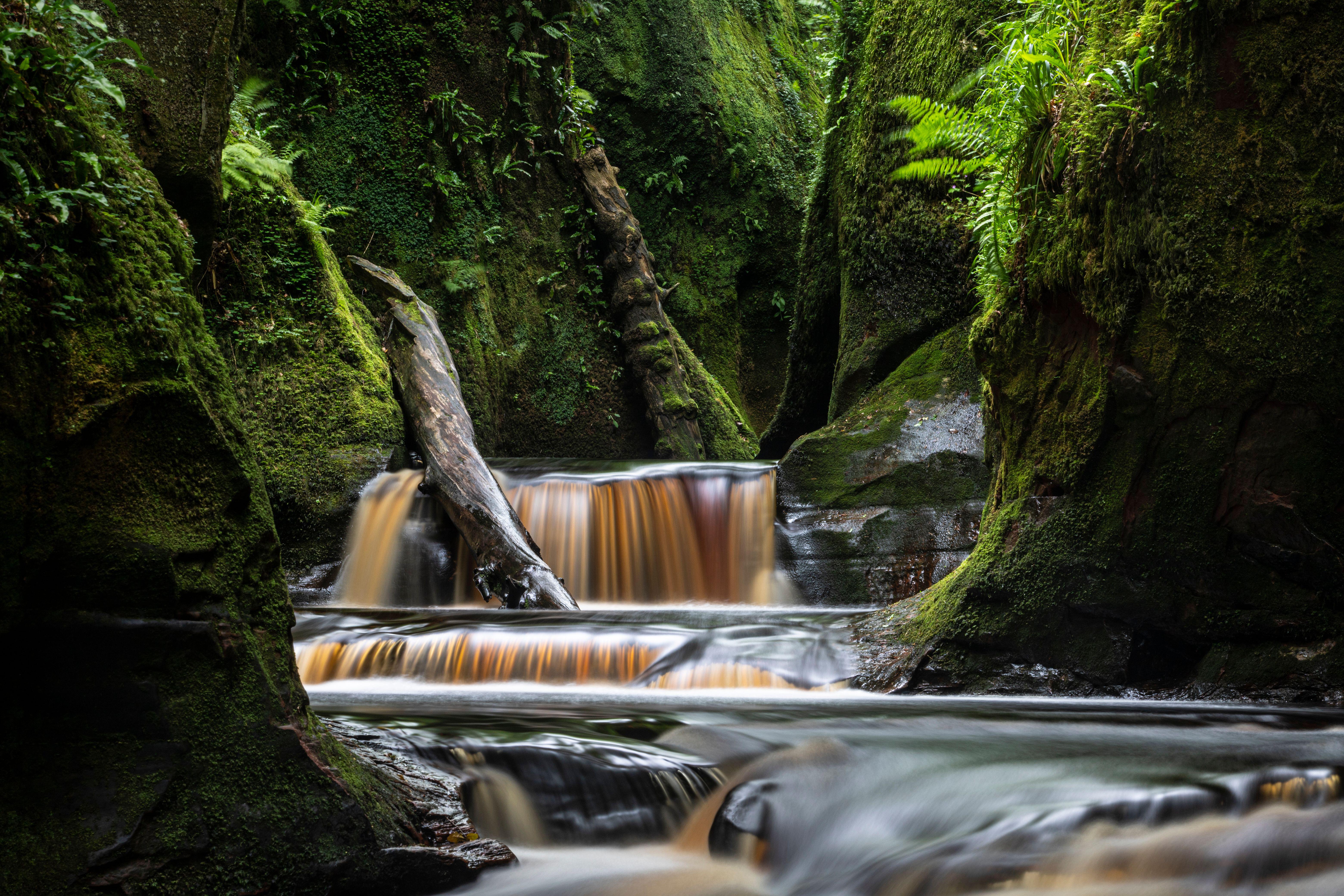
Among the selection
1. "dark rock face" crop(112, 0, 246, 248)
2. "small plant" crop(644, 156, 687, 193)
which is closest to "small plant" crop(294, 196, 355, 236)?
"dark rock face" crop(112, 0, 246, 248)

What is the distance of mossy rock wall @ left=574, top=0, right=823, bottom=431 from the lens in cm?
1555

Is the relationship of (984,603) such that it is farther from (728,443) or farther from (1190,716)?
(728,443)

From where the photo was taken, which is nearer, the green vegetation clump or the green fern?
the green vegetation clump

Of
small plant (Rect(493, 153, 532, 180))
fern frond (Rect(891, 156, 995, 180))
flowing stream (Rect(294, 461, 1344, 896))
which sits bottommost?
flowing stream (Rect(294, 461, 1344, 896))

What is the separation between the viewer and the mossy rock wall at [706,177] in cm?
1555

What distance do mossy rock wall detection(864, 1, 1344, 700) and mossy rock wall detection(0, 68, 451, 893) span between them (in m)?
3.02

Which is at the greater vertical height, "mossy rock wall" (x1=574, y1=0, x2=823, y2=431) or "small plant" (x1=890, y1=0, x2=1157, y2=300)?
"mossy rock wall" (x1=574, y1=0, x2=823, y2=431)

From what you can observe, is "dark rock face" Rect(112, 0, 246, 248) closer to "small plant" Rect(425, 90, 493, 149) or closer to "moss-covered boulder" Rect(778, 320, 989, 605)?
"moss-covered boulder" Rect(778, 320, 989, 605)

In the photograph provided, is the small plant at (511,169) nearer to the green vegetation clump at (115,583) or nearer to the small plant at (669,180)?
the small plant at (669,180)

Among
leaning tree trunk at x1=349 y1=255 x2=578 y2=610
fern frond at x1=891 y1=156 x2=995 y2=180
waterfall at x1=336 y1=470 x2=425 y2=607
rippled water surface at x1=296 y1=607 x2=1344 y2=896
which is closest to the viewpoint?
rippled water surface at x1=296 y1=607 x2=1344 y2=896

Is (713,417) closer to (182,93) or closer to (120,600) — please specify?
(182,93)

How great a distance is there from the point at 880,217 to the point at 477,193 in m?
5.62

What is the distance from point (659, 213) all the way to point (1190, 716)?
45.1 ft

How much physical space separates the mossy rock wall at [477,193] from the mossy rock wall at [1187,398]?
26.2 ft
